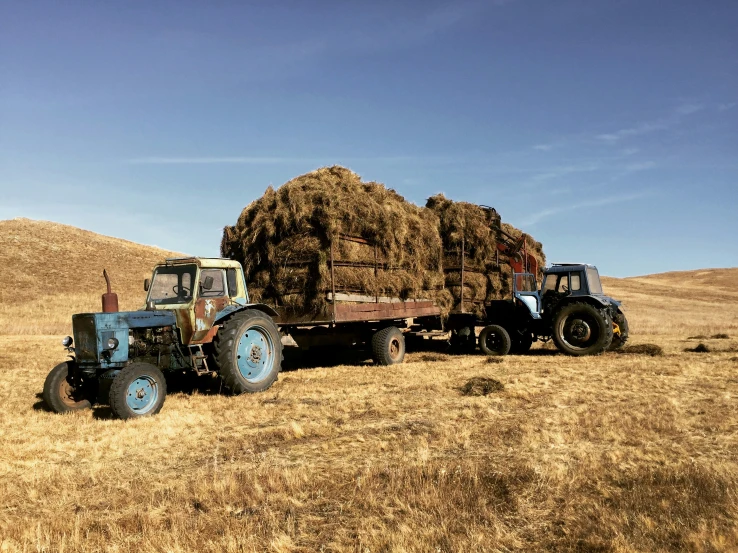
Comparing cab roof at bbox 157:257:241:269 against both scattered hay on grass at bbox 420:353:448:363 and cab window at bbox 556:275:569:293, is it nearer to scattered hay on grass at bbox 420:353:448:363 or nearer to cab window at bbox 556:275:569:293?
scattered hay on grass at bbox 420:353:448:363

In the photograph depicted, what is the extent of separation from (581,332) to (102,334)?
10007 mm

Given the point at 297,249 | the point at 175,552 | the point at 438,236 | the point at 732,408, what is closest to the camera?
the point at 175,552

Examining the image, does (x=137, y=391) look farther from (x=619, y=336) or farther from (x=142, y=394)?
(x=619, y=336)

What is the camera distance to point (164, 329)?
842 centimetres

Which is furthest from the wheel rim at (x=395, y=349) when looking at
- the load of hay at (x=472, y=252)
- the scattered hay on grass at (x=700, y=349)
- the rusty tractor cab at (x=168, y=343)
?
the scattered hay on grass at (x=700, y=349)

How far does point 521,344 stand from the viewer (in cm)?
1462

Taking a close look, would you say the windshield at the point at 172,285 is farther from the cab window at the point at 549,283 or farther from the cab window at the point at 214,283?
the cab window at the point at 549,283

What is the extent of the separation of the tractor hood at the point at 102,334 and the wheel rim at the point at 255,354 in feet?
5.26

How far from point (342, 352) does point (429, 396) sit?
632cm

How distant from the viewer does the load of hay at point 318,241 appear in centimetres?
1083

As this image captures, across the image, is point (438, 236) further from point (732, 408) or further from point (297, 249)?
point (732, 408)

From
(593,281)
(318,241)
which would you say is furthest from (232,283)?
(593,281)

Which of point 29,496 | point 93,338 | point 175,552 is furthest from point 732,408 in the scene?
point 93,338

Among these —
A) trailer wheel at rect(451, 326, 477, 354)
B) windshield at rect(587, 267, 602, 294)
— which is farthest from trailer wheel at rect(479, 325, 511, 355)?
windshield at rect(587, 267, 602, 294)
